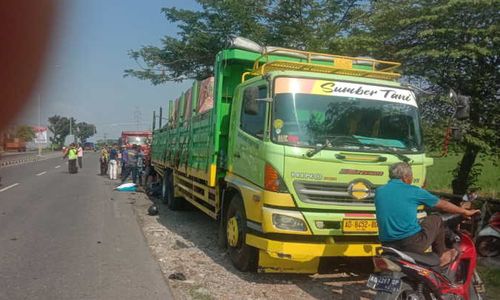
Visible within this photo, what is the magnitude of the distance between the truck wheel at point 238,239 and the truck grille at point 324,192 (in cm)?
96

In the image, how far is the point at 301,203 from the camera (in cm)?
557

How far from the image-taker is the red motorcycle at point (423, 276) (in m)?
4.23

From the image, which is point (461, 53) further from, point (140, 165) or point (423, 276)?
point (140, 165)

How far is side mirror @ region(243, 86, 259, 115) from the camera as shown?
616 cm

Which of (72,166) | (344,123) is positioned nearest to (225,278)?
(344,123)

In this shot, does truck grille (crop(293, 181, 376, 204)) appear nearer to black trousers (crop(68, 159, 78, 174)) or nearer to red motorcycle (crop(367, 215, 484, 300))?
red motorcycle (crop(367, 215, 484, 300))

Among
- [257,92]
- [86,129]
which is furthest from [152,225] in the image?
[86,129]

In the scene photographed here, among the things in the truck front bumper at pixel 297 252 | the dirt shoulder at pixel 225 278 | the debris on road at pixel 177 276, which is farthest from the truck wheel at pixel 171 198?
the truck front bumper at pixel 297 252

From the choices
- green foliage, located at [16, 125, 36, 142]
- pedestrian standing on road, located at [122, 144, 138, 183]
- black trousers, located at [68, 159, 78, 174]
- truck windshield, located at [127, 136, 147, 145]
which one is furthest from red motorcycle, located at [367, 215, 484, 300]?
truck windshield, located at [127, 136, 147, 145]

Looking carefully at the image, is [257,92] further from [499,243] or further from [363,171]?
[499,243]

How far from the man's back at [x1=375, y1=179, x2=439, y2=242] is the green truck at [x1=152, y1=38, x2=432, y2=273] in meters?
0.97

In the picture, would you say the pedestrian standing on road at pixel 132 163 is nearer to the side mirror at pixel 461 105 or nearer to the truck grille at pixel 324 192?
the truck grille at pixel 324 192

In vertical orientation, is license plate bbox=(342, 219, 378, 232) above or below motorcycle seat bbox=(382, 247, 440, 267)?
above

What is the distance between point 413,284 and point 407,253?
28cm
